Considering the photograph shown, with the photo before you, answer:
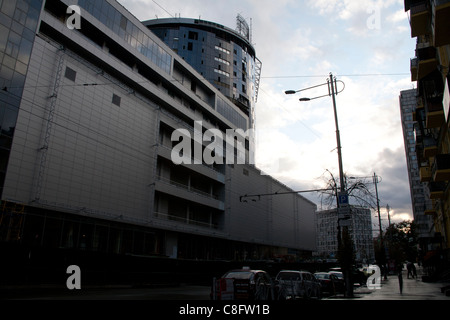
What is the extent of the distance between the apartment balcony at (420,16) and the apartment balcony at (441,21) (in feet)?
22.6

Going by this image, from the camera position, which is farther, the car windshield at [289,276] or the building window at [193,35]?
the building window at [193,35]

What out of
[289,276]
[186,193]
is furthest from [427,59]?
[186,193]

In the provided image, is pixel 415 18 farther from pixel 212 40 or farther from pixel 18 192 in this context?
pixel 212 40

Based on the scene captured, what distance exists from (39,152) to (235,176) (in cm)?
3490

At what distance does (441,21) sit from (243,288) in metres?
15.0

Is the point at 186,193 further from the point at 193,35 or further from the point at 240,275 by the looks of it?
the point at 193,35

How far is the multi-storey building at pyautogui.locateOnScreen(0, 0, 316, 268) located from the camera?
24172mm

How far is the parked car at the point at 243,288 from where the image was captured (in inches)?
481

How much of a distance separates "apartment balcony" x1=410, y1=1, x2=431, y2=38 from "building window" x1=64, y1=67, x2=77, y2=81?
2708 cm

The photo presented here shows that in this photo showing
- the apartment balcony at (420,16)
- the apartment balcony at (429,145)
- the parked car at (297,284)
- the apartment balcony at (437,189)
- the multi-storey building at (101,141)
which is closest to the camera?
the parked car at (297,284)

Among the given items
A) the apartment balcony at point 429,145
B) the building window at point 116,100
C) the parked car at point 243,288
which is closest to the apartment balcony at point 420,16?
the apartment balcony at point 429,145

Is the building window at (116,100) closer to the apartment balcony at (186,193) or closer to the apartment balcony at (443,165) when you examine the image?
the apartment balcony at (186,193)

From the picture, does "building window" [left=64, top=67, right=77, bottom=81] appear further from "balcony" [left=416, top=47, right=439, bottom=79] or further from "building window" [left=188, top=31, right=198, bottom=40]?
"building window" [left=188, top=31, right=198, bottom=40]

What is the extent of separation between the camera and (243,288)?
42.4 ft
